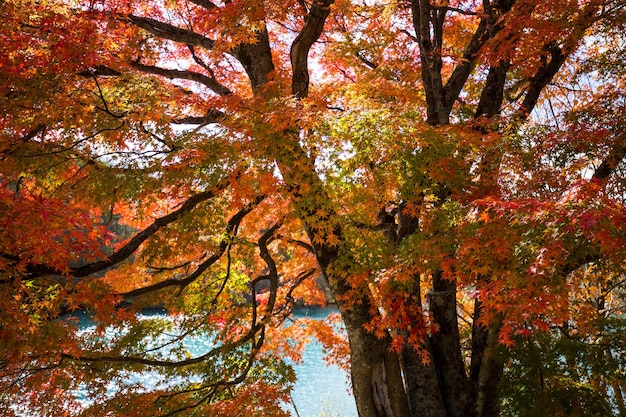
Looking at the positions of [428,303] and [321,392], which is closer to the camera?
[428,303]

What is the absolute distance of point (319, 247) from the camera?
591cm

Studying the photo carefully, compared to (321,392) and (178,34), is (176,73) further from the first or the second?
(321,392)

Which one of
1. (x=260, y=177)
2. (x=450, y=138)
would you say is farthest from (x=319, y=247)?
(x=450, y=138)

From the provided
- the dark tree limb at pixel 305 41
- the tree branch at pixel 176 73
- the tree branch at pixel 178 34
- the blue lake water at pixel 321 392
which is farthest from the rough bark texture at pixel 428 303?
the blue lake water at pixel 321 392

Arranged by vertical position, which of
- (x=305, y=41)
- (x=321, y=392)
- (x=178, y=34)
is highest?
(x=178, y=34)

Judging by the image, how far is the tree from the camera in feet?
13.6

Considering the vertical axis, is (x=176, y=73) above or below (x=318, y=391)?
above

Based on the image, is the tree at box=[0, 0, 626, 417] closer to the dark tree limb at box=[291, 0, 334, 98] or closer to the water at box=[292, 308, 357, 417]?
the dark tree limb at box=[291, 0, 334, 98]

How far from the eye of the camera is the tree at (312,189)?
4160 mm

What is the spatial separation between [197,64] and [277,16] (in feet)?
9.97

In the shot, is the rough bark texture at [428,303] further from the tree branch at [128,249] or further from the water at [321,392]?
the water at [321,392]

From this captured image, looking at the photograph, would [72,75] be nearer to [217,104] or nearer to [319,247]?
[217,104]

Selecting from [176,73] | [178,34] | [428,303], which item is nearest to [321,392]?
[428,303]

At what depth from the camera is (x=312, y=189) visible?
4824mm
